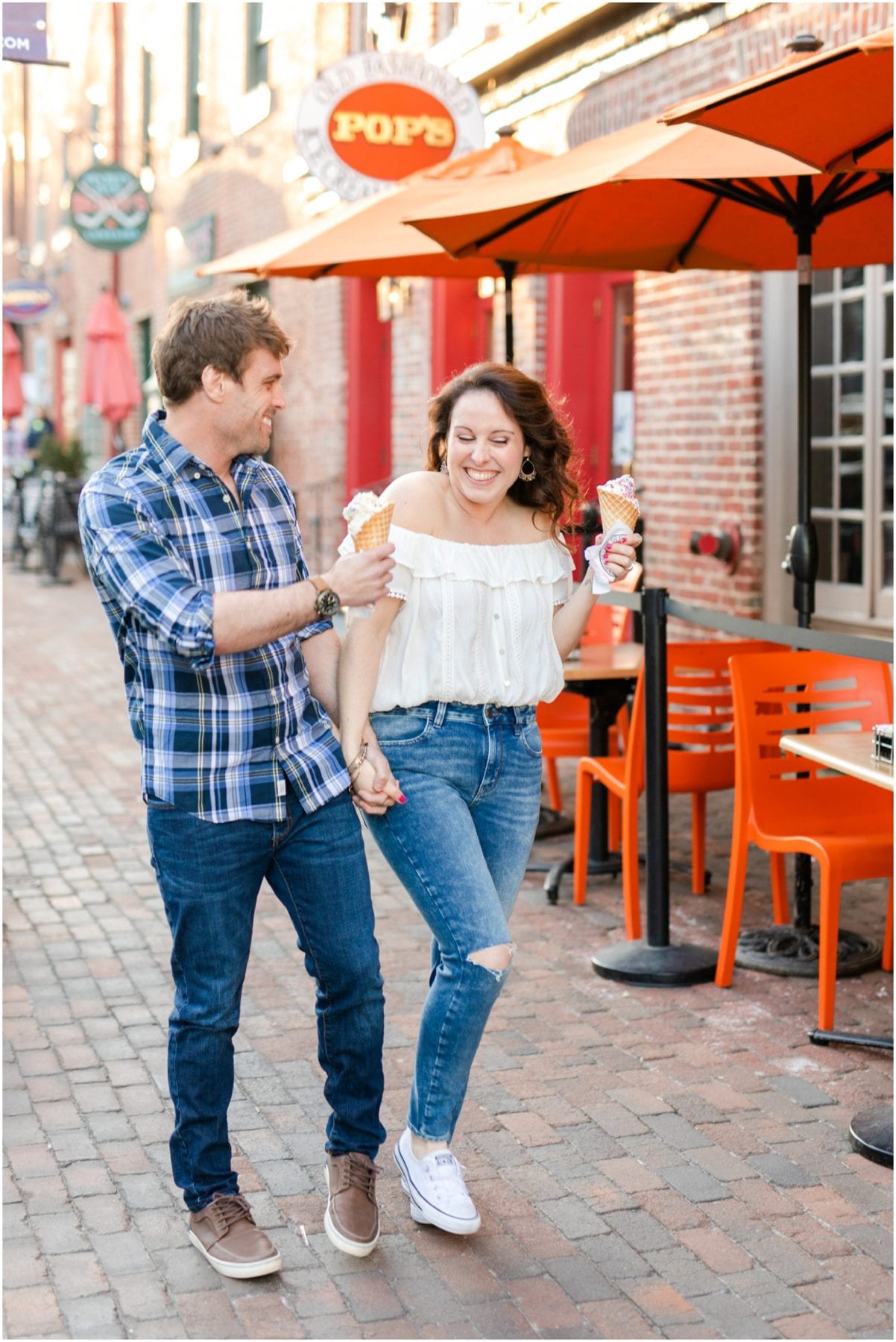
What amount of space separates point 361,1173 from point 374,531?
4.41 ft

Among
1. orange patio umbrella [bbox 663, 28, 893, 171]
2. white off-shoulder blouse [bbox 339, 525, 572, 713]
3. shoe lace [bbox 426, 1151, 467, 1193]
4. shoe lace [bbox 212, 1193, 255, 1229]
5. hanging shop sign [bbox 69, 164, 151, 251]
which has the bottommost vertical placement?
shoe lace [bbox 212, 1193, 255, 1229]

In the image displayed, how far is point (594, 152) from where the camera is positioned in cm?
566

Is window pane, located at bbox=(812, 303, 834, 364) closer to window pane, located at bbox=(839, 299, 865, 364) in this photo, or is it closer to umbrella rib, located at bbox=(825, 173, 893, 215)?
window pane, located at bbox=(839, 299, 865, 364)

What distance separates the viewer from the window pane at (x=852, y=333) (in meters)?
8.25

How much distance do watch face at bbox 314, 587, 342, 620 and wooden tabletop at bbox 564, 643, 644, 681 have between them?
2902 millimetres

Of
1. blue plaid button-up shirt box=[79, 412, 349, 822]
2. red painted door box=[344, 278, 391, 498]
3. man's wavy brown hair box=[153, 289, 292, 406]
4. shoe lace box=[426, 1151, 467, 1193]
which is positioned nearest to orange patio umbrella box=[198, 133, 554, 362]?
man's wavy brown hair box=[153, 289, 292, 406]

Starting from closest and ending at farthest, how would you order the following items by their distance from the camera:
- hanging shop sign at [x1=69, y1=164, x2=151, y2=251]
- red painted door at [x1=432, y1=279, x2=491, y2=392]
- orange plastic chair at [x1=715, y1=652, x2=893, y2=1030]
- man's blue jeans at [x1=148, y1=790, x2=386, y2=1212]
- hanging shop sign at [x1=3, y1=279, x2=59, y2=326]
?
man's blue jeans at [x1=148, y1=790, x2=386, y2=1212] → orange plastic chair at [x1=715, y1=652, x2=893, y2=1030] → red painted door at [x1=432, y1=279, x2=491, y2=392] → hanging shop sign at [x1=69, y1=164, x2=151, y2=251] → hanging shop sign at [x1=3, y1=279, x2=59, y2=326]

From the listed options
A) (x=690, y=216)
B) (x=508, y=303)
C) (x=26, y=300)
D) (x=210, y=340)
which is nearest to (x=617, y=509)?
(x=210, y=340)

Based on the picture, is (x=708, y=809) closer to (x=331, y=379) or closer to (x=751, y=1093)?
(x=751, y=1093)

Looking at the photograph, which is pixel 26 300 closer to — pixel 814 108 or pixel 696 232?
pixel 696 232

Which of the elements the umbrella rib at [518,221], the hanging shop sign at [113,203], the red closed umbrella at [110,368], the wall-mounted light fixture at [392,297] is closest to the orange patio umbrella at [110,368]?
the red closed umbrella at [110,368]

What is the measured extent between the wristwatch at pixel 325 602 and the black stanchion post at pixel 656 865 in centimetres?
229

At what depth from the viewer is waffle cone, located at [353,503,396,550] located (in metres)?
3.26

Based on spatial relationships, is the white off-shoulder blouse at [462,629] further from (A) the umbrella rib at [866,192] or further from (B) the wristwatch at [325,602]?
(A) the umbrella rib at [866,192]
